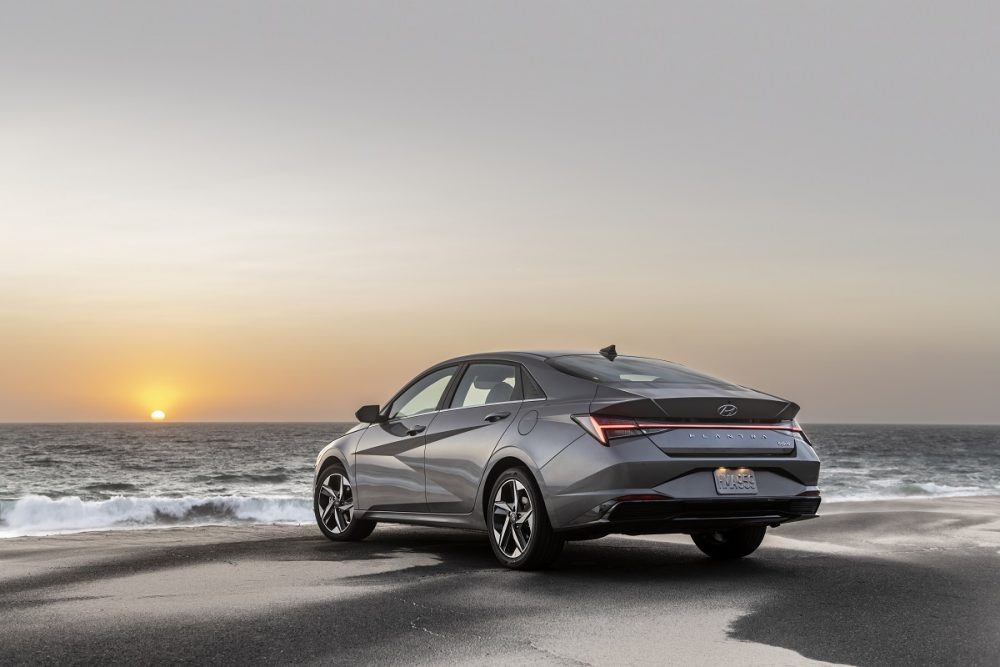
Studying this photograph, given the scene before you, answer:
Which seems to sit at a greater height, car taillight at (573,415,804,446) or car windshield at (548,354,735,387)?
car windshield at (548,354,735,387)

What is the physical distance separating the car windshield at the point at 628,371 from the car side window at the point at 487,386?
0.40 m

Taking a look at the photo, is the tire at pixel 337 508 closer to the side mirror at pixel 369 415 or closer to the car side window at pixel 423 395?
the side mirror at pixel 369 415

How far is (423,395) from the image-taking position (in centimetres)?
915

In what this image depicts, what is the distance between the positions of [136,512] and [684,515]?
1036 centimetres

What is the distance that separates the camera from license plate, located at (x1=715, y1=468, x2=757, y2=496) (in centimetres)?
687

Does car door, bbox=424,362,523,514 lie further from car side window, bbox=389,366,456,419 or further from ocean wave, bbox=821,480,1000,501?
ocean wave, bbox=821,480,1000,501

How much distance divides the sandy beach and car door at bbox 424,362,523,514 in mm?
515

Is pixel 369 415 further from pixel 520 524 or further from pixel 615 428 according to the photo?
pixel 615 428

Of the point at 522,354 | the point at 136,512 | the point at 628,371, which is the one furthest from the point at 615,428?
the point at 136,512

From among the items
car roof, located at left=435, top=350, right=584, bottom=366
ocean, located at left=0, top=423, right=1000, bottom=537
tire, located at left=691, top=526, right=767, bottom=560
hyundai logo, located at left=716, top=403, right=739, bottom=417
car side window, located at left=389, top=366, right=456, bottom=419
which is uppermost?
car roof, located at left=435, top=350, right=584, bottom=366

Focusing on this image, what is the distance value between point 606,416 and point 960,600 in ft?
Result: 8.08

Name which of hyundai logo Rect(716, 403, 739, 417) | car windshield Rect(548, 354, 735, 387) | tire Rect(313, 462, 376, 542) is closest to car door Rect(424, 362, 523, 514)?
car windshield Rect(548, 354, 735, 387)

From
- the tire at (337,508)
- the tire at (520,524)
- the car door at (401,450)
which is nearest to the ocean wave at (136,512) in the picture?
the tire at (337,508)

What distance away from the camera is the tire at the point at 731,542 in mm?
8180
